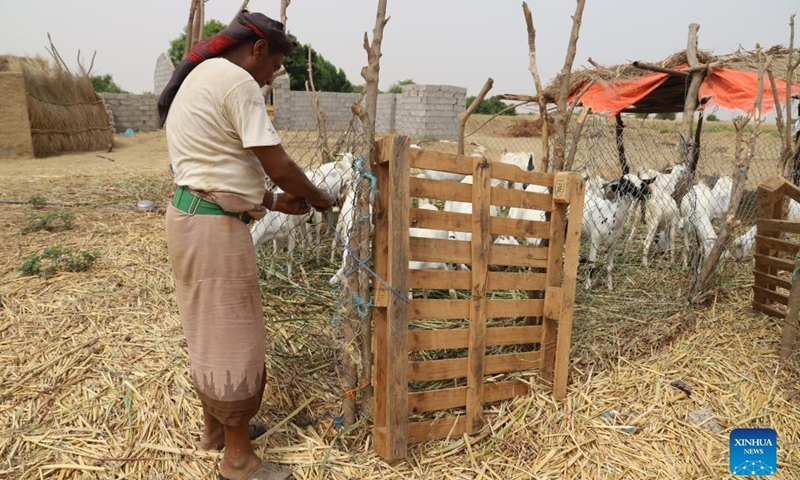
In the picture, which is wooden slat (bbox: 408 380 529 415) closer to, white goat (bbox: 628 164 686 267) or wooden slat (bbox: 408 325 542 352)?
wooden slat (bbox: 408 325 542 352)

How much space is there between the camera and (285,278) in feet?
13.9

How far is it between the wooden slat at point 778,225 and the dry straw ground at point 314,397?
728 millimetres

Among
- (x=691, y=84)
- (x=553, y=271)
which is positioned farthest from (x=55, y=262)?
(x=691, y=84)

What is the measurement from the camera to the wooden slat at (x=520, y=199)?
116 inches

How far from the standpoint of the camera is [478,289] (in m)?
2.89

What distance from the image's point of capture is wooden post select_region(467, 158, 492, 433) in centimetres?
282

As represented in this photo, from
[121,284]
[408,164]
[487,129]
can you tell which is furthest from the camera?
[487,129]

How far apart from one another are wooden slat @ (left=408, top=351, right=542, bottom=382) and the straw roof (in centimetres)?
457

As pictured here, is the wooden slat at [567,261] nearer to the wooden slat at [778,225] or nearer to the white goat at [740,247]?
the wooden slat at [778,225]

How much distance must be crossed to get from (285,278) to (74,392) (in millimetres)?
1617

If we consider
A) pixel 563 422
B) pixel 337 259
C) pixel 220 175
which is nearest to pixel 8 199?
pixel 337 259

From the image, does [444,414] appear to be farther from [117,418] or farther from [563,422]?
[117,418]

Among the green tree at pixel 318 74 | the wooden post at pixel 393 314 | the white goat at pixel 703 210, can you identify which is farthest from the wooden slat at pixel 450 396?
the green tree at pixel 318 74

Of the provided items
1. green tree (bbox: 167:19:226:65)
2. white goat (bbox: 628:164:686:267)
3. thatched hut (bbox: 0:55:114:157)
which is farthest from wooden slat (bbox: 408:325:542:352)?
green tree (bbox: 167:19:226:65)
